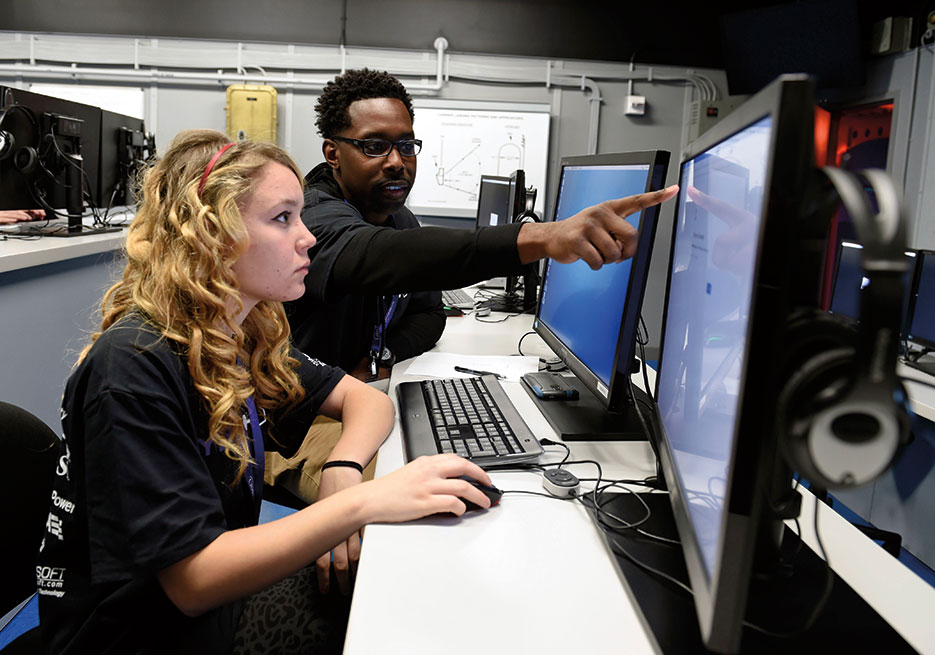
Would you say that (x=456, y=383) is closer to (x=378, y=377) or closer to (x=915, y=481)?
(x=378, y=377)

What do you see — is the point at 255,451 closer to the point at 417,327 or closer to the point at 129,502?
the point at 129,502

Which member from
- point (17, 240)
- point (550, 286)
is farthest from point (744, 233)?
point (17, 240)

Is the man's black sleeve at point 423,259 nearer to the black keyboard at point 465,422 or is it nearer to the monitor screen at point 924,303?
the black keyboard at point 465,422

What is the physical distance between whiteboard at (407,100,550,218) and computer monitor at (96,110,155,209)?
79.1 inches

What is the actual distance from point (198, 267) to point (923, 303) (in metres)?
2.31

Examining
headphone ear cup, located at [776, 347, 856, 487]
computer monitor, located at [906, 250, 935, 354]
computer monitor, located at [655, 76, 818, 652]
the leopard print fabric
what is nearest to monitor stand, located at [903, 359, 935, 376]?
computer monitor, located at [906, 250, 935, 354]

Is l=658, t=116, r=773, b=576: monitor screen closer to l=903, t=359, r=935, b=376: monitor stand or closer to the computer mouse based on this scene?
the computer mouse

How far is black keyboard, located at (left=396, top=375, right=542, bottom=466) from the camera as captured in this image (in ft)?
3.57

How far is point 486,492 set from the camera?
931 millimetres

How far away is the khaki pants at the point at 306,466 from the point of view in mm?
1507

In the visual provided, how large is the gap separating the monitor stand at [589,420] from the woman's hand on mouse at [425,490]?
329 mm

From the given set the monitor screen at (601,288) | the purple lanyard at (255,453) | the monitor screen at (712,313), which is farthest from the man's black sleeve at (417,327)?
the monitor screen at (712,313)

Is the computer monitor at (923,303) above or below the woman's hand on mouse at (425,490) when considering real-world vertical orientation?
above

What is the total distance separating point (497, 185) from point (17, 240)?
1.94 m
